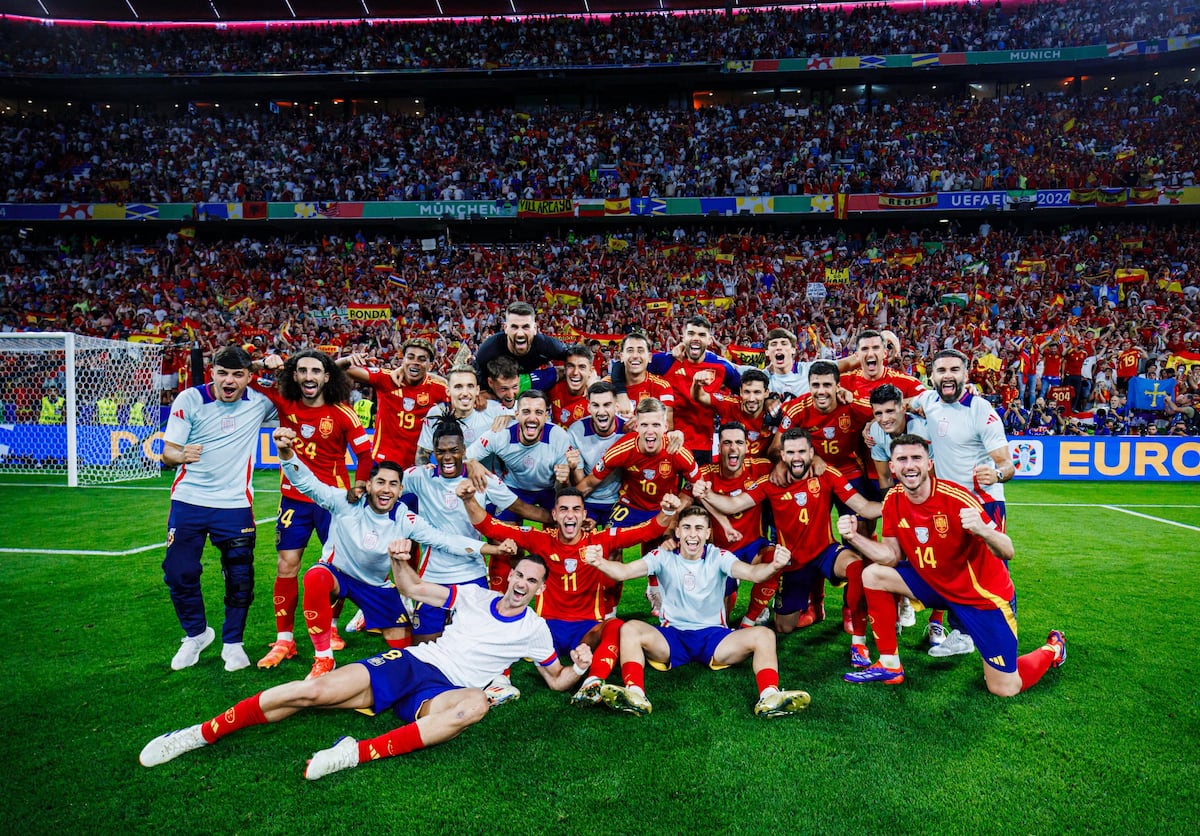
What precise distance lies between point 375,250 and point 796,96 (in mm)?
19774

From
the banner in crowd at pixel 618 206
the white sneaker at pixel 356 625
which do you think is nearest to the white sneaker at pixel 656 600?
the white sneaker at pixel 356 625

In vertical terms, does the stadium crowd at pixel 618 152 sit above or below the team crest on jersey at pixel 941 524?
above

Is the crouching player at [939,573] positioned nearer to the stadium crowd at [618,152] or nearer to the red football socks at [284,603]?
the red football socks at [284,603]

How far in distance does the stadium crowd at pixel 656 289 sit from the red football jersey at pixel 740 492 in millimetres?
11345

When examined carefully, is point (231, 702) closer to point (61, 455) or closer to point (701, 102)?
point (61, 455)

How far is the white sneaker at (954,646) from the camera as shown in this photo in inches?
221

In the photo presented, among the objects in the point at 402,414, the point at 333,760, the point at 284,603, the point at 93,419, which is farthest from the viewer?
the point at 93,419

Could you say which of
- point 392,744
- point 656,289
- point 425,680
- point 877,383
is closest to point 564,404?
point 877,383

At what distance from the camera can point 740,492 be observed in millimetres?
6133

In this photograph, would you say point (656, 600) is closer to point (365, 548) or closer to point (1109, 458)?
point (365, 548)

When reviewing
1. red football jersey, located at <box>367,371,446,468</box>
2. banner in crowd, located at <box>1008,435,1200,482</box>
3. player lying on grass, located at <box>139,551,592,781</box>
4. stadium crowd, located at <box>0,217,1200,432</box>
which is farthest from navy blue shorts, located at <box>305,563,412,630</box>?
banner in crowd, located at <box>1008,435,1200,482</box>

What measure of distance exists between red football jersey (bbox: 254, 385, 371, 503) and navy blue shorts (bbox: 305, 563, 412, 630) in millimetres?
785

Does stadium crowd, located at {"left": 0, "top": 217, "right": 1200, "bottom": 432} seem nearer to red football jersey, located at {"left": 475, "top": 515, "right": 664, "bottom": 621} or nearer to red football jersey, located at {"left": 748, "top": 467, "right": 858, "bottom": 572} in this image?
red football jersey, located at {"left": 748, "top": 467, "right": 858, "bottom": 572}

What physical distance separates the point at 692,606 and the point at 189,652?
3.62 m
